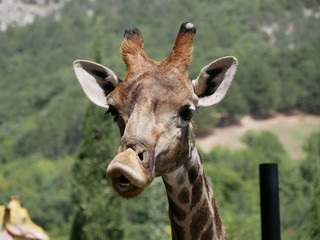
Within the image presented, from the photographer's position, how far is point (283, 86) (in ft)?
637

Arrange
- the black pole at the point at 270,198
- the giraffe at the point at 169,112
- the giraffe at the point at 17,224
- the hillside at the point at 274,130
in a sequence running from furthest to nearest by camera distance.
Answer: the hillside at the point at 274,130
the giraffe at the point at 17,224
the black pole at the point at 270,198
the giraffe at the point at 169,112

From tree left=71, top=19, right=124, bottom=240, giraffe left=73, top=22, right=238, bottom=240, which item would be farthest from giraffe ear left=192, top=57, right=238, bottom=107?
tree left=71, top=19, right=124, bottom=240

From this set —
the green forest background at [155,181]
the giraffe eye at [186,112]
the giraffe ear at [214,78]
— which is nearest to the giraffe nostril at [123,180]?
the giraffe eye at [186,112]

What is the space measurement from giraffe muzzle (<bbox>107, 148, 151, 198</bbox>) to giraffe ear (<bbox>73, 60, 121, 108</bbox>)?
1.37 metres

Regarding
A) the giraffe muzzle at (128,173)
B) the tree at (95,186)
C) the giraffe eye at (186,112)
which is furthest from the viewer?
the tree at (95,186)

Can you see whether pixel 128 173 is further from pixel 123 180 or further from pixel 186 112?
pixel 186 112

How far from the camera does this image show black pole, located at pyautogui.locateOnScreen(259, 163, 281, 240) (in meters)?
6.67

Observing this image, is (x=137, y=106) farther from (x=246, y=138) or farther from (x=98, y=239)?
(x=246, y=138)

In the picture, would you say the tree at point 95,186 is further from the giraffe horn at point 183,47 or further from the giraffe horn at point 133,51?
the giraffe horn at point 183,47

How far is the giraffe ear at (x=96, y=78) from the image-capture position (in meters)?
6.98

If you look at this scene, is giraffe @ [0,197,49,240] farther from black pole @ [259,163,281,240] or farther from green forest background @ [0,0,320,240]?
black pole @ [259,163,281,240]

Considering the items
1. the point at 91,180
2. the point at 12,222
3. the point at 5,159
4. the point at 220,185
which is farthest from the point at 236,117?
the point at 12,222

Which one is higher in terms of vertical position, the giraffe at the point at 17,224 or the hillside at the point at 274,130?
the giraffe at the point at 17,224

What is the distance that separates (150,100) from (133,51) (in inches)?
31.8
